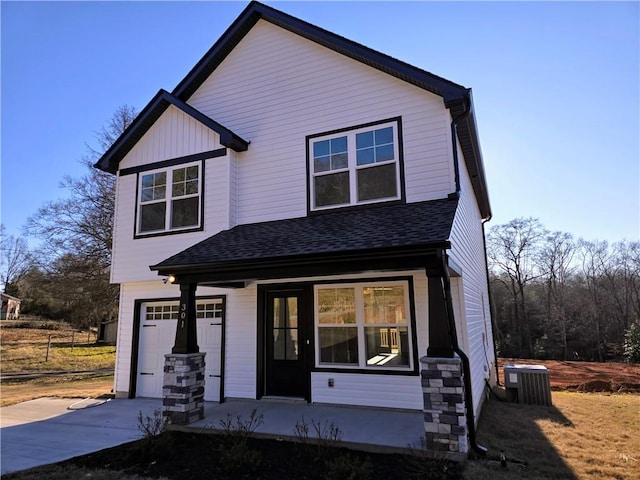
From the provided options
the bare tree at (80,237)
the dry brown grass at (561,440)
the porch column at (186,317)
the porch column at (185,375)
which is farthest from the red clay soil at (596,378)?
the bare tree at (80,237)

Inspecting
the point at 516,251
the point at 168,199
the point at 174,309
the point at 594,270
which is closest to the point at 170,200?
the point at 168,199

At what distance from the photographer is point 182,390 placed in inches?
261

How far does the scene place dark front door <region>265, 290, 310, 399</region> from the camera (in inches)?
319

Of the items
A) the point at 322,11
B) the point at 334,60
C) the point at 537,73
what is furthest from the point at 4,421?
the point at 537,73

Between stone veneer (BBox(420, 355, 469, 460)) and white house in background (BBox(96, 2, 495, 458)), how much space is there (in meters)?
0.30

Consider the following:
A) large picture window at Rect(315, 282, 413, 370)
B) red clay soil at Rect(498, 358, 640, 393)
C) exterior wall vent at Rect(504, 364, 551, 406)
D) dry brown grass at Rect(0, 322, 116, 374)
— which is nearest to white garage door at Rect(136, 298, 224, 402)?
large picture window at Rect(315, 282, 413, 370)

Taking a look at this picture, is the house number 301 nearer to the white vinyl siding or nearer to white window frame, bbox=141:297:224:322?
white window frame, bbox=141:297:224:322

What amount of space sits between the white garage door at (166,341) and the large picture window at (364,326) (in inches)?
97.6

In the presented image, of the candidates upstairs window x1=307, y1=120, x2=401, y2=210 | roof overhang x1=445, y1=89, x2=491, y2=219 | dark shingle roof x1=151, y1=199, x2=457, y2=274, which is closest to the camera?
dark shingle roof x1=151, y1=199, x2=457, y2=274

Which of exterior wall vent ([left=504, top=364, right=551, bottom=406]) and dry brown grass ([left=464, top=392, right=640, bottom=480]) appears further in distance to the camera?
exterior wall vent ([left=504, top=364, right=551, bottom=406])

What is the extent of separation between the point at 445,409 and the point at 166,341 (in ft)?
22.7

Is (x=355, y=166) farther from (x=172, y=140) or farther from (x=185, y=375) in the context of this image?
(x=185, y=375)

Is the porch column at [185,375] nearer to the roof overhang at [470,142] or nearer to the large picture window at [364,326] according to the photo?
the large picture window at [364,326]

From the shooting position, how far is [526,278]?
34625 mm
